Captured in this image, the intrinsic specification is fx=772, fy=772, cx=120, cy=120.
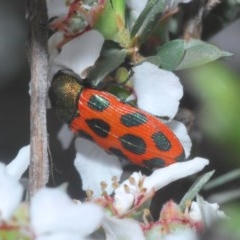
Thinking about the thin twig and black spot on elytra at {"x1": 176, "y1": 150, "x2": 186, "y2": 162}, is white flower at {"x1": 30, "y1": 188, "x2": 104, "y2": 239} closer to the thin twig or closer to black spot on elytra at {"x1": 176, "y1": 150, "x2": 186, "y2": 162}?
the thin twig

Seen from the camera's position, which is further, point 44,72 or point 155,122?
point 155,122

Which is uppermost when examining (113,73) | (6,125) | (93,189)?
(113,73)

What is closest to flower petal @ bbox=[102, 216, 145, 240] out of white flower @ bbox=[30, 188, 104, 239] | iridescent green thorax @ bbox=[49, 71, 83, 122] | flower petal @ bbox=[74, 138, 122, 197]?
white flower @ bbox=[30, 188, 104, 239]

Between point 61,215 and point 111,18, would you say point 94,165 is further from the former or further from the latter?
point 61,215

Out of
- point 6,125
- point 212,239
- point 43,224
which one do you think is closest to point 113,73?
point 43,224

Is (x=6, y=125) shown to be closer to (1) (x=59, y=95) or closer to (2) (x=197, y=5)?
(1) (x=59, y=95)
